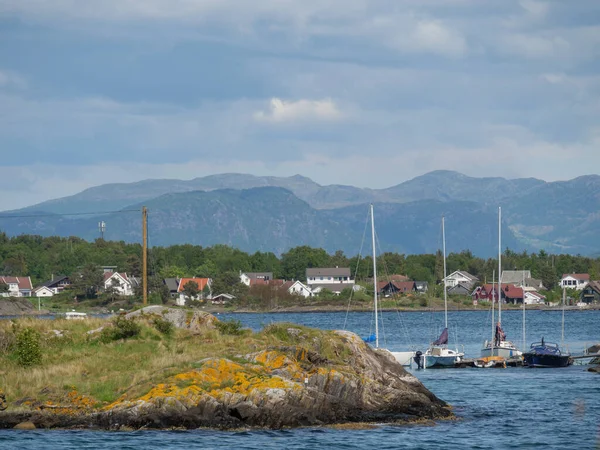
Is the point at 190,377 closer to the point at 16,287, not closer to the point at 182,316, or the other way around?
the point at 182,316

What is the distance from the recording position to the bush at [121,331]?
143 feet

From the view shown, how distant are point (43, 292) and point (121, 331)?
158263mm

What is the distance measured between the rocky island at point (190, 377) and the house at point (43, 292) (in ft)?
503

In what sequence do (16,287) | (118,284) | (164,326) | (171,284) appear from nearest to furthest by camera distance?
(164,326), (118,284), (16,287), (171,284)

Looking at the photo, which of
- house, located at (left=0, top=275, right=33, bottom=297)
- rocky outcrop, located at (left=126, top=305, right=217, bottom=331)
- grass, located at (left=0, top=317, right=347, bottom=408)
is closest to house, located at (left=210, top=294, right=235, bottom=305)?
house, located at (left=0, top=275, right=33, bottom=297)

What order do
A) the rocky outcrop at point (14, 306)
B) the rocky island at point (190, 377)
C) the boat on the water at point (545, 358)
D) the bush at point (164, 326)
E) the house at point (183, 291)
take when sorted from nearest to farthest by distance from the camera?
the rocky island at point (190, 377), the bush at point (164, 326), the boat on the water at point (545, 358), the rocky outcrop at point (14, 306), the house at point (183, 291)

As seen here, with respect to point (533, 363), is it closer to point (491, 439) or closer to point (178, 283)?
point (491, 439)

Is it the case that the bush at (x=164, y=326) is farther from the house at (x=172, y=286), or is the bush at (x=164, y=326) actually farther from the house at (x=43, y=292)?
the house at (x=43, y=292)

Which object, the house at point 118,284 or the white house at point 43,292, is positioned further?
the white house at point 43,292

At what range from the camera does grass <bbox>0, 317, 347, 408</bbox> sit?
37125mm

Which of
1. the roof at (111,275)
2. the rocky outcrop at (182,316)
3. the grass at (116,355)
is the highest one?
the roof at (111,275)

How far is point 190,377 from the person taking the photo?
3712cm

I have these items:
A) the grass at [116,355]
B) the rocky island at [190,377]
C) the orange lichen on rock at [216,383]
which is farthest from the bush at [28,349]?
the orange lichen on rock at [216,383]

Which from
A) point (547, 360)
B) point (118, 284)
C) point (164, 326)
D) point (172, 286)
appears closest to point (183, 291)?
point (172, 286)
